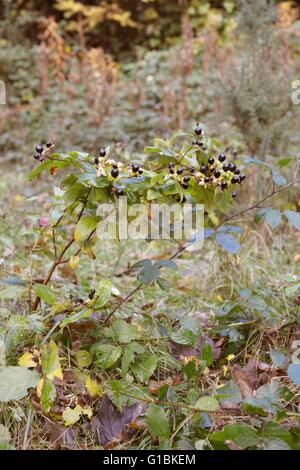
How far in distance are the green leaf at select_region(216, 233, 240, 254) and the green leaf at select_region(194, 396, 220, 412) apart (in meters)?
0.40

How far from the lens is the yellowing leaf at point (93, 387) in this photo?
4.71ft

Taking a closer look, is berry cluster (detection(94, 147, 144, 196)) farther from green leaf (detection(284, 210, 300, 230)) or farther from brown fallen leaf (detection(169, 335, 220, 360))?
brown fallen leaf (detection(169, 335, 220, 360))

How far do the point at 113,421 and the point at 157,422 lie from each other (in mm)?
171

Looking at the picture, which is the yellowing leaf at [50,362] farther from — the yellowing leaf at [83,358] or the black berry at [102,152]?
the black berry at [102,152]

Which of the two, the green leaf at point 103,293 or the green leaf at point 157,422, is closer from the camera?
the green leaf at point 157,422

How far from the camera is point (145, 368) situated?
1.52 meters

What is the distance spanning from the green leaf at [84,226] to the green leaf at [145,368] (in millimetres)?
394

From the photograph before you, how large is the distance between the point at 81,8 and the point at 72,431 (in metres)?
6.35

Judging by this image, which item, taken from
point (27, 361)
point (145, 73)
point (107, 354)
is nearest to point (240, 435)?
point (107, 354)

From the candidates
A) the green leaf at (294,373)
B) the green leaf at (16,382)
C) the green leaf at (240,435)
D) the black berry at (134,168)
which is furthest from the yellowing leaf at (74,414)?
the black berry at (134,168)

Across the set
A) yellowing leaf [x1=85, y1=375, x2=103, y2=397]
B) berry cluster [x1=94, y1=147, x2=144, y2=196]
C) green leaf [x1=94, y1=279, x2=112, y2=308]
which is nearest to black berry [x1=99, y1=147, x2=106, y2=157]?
berry cluster [x1=94, y1=147, x2=144, y2=196]

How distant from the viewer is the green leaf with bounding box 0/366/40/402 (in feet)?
4.18

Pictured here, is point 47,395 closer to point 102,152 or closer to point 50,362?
point 50,362
